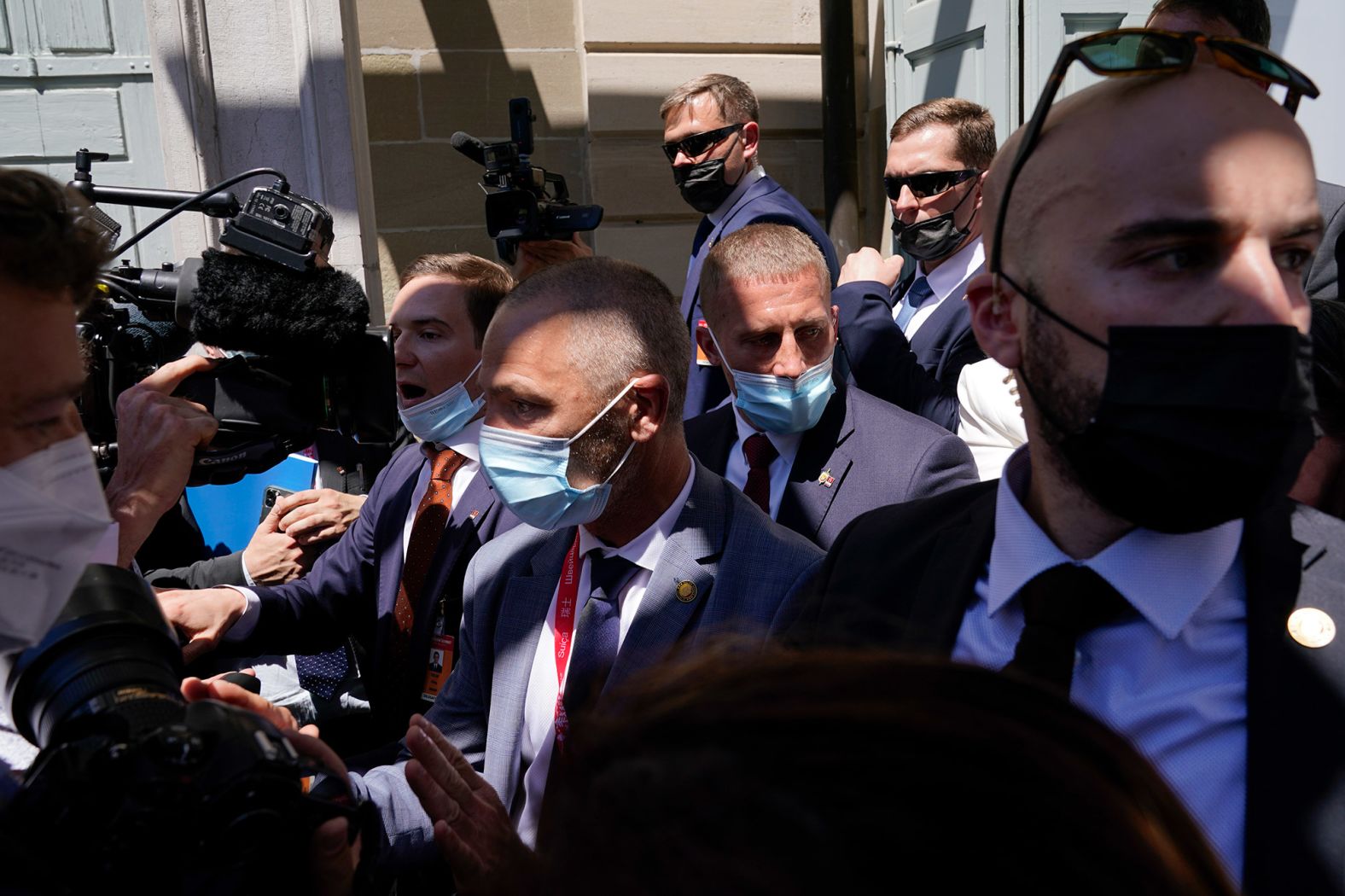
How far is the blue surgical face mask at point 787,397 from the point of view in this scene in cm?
302

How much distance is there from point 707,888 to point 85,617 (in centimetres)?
88

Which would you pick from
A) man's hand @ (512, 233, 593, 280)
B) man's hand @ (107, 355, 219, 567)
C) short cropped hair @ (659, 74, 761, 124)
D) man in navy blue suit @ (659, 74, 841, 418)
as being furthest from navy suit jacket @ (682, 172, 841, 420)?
man's hand @ (107, 355, 219, 567)

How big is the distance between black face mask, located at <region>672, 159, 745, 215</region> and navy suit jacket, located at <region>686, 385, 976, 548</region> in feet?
5.96

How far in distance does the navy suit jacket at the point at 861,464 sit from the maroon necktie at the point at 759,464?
0.07 metres

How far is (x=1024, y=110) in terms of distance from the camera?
527cm

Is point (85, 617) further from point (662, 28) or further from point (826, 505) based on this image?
point (662, 28)

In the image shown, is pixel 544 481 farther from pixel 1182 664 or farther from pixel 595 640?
pixel 1182 664

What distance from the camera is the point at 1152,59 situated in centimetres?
132

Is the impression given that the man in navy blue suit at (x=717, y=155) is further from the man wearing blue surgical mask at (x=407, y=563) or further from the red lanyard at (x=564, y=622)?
the red lanyard at (x=564, y=622)

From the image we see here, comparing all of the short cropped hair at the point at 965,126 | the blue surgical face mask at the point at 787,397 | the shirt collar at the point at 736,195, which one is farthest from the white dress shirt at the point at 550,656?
the shirt collar at the point at 736,195

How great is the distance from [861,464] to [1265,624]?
5.44ft

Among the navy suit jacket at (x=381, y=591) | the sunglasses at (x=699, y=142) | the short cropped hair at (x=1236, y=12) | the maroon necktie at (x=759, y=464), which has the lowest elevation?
the navy suit jacket at (x=381, y=591)

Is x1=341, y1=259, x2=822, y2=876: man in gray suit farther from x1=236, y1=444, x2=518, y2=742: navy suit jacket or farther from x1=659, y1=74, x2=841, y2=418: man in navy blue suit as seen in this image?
x1=659, y1=74, x2=841, y2=418: man in navy blue suit

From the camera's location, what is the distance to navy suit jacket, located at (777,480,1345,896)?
1.14m
